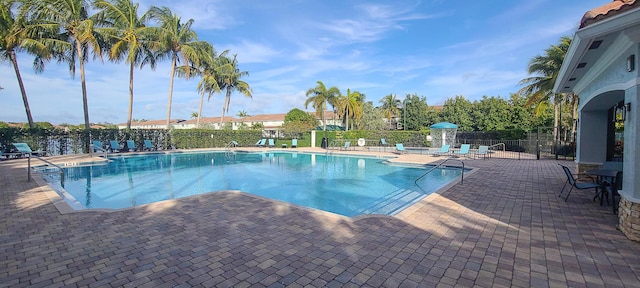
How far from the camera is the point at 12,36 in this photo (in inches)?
598

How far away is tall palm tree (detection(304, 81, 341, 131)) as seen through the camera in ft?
109

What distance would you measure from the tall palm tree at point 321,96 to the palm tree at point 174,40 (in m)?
13.5

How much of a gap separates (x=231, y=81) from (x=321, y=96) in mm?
9914

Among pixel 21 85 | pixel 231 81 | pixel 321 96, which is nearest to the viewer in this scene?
pixel 21 85

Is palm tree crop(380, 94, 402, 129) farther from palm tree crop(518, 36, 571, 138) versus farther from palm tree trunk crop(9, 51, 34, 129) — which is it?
palm tree trunk crop(9, 51, 34, 129)

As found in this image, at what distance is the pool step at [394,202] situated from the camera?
7.12 metres

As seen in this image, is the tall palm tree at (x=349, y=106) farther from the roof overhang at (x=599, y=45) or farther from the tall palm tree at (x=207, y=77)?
the roof overhang at (x=599, y=45)

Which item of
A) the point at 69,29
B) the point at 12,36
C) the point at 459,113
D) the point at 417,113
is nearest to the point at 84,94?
the point at 69,29

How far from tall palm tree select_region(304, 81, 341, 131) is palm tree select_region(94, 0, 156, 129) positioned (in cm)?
1691

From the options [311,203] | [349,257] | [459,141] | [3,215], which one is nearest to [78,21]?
[3,215]

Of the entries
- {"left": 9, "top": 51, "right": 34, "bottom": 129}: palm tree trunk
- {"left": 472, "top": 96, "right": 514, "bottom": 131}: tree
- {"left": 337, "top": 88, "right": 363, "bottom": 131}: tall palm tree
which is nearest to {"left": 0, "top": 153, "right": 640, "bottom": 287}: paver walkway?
{"left": 9, "top": 51, "right": 34, "bottom": 129}: palm tree trunk

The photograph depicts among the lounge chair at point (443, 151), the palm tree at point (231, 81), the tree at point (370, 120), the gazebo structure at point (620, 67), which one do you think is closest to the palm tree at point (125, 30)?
the palm tree at point (231, 81)

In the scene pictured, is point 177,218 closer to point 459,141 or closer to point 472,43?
point 472,43

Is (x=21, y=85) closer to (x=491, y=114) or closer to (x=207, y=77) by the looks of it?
→ (x=207, y=77)
